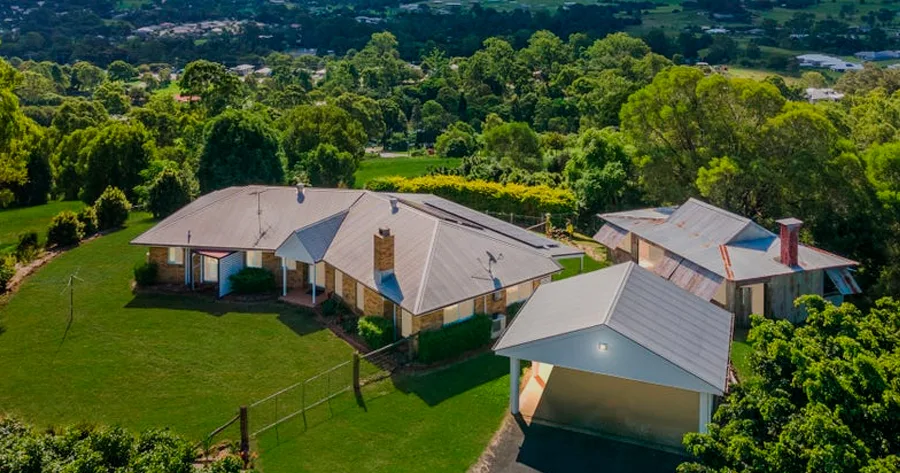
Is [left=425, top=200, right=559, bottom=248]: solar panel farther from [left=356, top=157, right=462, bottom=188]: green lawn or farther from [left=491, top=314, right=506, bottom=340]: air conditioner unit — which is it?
[left=356, top=157, right=462, bottom=188]: green lawn

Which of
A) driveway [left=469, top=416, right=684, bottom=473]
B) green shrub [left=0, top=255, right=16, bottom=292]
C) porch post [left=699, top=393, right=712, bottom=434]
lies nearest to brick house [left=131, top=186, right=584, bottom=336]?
green shrub [left=0, top=255, right=16, bottom=292]

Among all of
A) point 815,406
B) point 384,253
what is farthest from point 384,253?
point 815,406

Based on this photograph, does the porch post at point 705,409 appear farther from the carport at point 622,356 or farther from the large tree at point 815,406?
the large tree at point 815,406

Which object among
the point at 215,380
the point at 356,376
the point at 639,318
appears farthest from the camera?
the point at 215,380

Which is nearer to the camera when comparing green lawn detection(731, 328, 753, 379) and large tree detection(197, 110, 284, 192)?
green lawn detection(731, 328, 753, 379)

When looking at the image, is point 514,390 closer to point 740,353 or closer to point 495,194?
point 740,353

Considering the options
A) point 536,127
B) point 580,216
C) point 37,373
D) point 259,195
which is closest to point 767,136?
point 580,216

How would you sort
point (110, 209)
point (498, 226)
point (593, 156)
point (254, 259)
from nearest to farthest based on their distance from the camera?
point (254, 259) < point (498, 226) < point (110, 209) < point (593, 156)

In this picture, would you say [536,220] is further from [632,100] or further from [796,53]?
[796,53]
